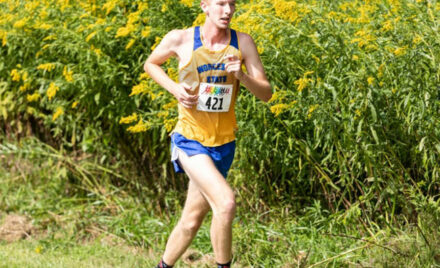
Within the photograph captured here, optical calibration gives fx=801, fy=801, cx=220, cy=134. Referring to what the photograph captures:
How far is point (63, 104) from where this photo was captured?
275 inches

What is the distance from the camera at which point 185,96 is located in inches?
177

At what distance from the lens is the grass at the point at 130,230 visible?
526 cm

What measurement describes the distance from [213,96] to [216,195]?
58 cm

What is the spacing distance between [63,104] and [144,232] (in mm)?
1373

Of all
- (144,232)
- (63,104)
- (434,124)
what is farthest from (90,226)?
(434,124)

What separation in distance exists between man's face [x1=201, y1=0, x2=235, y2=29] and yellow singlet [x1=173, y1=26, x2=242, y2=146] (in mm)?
156

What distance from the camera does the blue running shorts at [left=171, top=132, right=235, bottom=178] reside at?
470cm

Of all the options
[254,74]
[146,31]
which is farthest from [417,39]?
[146,31]

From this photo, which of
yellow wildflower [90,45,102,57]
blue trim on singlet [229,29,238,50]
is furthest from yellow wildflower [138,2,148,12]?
blue trim on singlet [229,29,238,50]

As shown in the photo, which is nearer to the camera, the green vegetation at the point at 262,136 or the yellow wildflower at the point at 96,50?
the green vegetation at the point at 262,136

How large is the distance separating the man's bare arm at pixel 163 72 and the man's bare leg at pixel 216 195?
36 cm

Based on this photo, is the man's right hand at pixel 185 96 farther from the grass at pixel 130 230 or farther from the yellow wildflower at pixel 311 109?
the grass at pixel 130 230

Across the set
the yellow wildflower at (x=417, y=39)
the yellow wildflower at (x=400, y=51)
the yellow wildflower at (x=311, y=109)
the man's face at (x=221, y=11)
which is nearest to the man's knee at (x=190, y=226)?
the yellow wildflower at (x=311, y=109)

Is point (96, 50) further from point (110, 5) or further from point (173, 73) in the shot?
point (173, 73)
